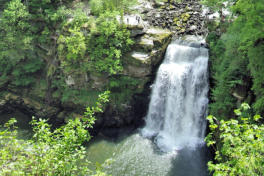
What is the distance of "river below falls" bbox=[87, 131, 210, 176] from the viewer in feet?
41.6

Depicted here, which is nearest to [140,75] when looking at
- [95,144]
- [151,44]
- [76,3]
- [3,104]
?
[151,44]

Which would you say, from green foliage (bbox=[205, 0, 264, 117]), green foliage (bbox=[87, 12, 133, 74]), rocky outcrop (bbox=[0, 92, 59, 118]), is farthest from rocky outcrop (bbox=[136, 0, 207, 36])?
rocky outcrop (bbox=[0, 92, 59, 118])

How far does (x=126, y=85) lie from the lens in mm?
17062

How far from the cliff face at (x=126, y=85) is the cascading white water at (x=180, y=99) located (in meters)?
1.04

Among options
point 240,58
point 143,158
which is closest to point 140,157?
point 143,158

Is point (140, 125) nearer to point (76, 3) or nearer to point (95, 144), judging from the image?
A: point (95, 144)

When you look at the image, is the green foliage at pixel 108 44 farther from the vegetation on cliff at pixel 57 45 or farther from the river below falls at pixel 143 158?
the river below falls at pixel 143 158

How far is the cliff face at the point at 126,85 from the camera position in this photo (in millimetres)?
16125

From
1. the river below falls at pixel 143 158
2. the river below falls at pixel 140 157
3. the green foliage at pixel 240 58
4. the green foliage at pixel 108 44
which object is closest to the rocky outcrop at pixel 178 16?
the green foliage at pixel 240 58

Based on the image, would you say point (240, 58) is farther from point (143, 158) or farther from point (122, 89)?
point (122, 89)

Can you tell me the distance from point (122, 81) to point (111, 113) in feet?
10.5

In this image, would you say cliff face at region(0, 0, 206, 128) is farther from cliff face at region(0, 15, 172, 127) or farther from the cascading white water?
the cascading white water

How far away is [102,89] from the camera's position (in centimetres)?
1703

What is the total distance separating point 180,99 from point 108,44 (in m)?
7.83
